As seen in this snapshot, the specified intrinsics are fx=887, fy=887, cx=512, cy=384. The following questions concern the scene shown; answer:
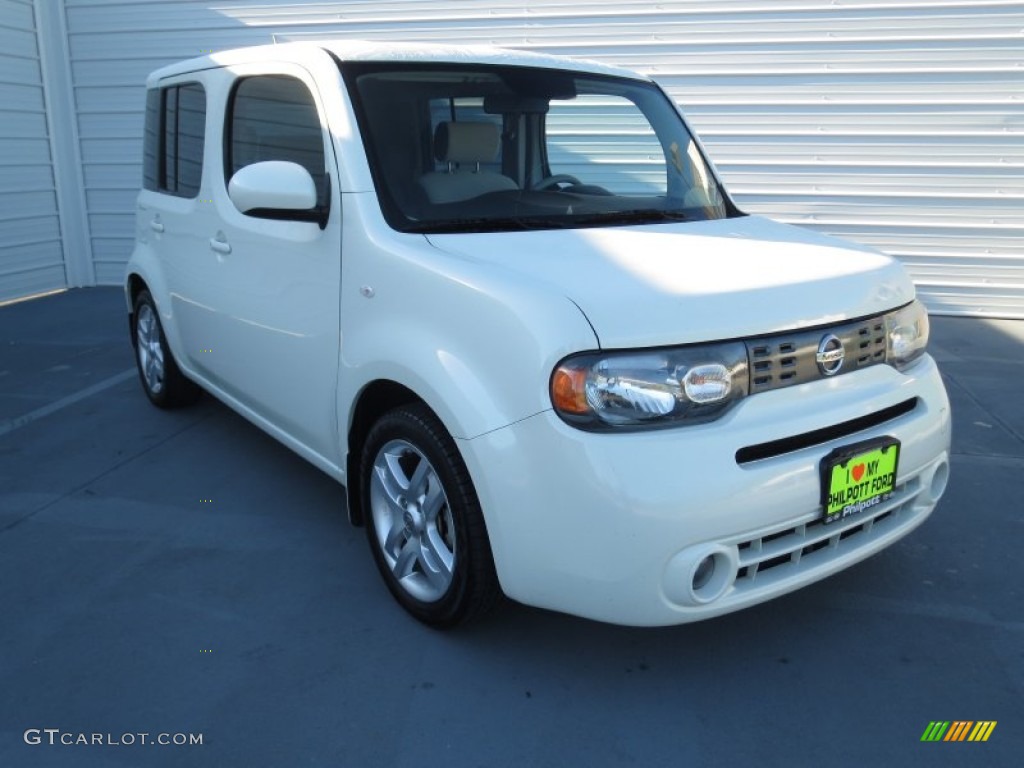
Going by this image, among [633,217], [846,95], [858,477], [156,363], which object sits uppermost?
[846,95]

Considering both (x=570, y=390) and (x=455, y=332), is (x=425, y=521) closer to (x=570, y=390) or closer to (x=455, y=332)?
(x=455, y=332)

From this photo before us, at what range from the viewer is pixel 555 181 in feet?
10.5

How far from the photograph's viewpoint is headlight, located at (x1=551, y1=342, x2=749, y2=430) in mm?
2076

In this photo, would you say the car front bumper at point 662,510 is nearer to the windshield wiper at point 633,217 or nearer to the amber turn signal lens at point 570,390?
the amber turn signal lens at point 570,390

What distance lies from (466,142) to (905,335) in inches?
60.7

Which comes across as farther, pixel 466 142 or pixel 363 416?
pixel 466 142

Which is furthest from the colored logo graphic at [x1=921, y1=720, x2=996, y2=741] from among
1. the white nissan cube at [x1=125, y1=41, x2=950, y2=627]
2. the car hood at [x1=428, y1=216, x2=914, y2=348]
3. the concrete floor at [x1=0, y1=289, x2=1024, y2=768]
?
the car hood at [x1=428, y1=216, x2=914, y2=348]

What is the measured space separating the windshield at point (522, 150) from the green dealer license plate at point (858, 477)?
1092mm

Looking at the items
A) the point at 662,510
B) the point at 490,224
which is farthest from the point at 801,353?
the point at 490,224

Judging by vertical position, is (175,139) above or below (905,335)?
above

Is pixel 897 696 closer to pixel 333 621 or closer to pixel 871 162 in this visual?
pixel 333 621

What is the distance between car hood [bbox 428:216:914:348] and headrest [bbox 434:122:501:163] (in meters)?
0.48

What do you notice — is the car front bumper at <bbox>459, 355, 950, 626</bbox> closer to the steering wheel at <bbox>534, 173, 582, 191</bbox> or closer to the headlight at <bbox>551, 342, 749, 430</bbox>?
the headlight at <bbox>551, 342, 749, 430</bbox>

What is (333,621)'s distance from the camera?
2744mm
